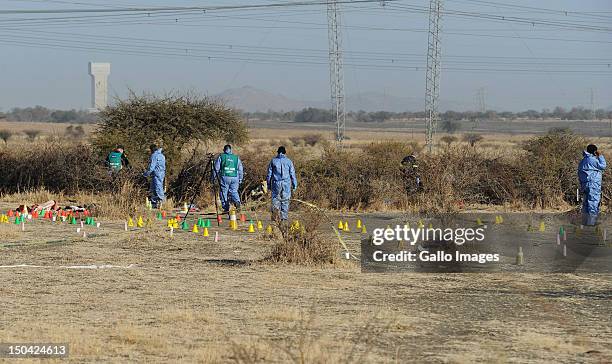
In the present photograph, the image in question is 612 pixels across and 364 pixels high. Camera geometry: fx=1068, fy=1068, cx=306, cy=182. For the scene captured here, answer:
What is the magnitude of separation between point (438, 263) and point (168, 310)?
20.6 ft

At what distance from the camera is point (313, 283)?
14.6 m

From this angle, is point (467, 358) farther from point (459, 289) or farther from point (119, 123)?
point (119, 123)

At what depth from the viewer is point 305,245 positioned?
16469mm

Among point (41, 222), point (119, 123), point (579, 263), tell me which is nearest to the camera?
point (579, 263)

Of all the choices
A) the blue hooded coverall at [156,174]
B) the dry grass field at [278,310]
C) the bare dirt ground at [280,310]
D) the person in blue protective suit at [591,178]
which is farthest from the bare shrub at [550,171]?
the bare dirt ground at [280,310]

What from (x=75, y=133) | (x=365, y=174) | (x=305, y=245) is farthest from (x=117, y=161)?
(x=75, y=133)

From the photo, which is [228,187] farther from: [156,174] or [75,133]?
[75,133]

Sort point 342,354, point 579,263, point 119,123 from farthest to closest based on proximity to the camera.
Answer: point 119,123 → point 579,263 → point 342,354

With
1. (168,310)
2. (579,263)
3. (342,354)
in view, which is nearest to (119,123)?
(579,263)

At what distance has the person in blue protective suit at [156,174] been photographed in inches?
1044

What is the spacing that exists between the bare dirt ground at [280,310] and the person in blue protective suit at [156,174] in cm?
808

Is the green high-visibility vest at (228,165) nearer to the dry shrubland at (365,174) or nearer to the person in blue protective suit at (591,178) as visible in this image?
the dry shrubland at (365,174)

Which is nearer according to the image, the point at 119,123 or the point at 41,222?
the point at 41,222

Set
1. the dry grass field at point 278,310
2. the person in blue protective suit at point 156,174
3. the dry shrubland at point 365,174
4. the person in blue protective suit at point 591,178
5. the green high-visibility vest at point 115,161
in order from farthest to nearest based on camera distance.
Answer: the dry shrubland at point 365,174
the green high-visibility vest at point 115,161
the person in blue protective suit at point 156,174
the person in blue protective suit at point 591,178
the dry grass field at point 278,310
